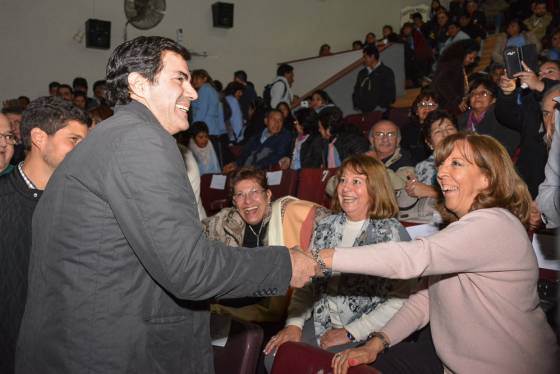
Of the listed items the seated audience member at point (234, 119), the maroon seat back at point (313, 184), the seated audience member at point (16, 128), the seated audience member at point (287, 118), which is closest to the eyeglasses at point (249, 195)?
the maroon seat back at point (313, 184)

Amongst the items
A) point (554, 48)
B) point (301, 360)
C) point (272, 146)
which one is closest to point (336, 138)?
point (272, 146)

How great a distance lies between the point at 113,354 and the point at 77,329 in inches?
4.4

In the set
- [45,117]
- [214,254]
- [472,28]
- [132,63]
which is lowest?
[214,254]

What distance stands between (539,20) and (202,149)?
638 cm

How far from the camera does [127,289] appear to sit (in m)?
1.38

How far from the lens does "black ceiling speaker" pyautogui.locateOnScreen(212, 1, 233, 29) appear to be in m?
12.2

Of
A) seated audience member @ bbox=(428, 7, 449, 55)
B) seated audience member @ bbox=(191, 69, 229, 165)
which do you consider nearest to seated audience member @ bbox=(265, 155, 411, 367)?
seated audience member @ bbox=(191, 69, 229, 165)

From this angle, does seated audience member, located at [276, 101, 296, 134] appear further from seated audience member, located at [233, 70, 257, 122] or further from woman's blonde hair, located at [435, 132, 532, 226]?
woman's blonde hair, located at [435, 132, 532, 226]

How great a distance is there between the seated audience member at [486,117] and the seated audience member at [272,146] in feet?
8.67

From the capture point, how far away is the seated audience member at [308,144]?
5.91 m

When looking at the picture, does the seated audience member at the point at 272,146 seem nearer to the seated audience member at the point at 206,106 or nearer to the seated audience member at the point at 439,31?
the seated audience member at the point at 206,106

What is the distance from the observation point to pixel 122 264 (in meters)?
A: 1.38

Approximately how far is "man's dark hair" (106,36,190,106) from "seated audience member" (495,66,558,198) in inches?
109

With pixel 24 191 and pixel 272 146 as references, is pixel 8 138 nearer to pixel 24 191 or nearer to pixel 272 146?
pixel 24 191
